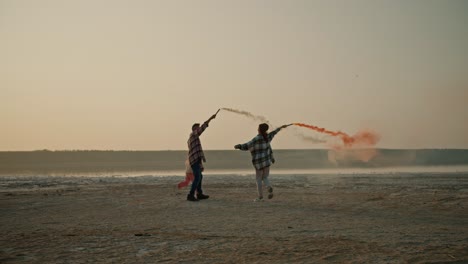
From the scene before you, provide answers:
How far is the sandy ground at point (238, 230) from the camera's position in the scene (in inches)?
275

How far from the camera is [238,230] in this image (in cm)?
909

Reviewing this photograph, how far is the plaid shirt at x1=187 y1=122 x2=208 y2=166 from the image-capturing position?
14133mm

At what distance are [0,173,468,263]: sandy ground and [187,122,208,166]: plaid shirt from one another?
51.4 inches

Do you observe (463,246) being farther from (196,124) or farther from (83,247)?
(196,124)

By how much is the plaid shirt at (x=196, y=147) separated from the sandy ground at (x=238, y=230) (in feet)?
4.28

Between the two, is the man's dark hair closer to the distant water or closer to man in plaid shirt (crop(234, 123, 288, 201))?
man in plaid shirt (crop(234, 123, 288, 201))

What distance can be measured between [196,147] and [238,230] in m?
5.54

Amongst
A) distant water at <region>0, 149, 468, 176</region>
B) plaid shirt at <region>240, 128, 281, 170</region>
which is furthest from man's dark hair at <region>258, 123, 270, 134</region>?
distant water at <region>0, 149, 468, 176</region>

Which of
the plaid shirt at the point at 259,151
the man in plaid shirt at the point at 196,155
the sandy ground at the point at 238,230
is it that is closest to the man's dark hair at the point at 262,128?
the plaid shirt at the point at 259,151

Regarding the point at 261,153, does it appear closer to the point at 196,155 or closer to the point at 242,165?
the point at 196,155

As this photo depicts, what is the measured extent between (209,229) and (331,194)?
24.6 ft

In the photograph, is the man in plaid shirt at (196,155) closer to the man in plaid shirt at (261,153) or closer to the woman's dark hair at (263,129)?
the man in plaid shirt at (261,153)

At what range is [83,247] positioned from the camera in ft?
25.4

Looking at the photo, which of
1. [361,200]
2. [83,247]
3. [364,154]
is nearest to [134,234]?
[83,247]
